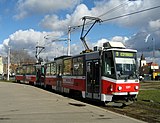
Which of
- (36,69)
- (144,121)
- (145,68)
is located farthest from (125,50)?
(145,68)

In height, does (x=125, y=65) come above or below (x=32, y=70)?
below

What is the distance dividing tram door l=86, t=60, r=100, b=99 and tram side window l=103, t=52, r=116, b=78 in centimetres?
70

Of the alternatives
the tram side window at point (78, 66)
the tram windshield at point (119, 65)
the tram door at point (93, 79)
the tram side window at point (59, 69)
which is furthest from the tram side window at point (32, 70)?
the tram windshield at point (119, 65)

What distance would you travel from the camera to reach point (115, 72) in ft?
57.6

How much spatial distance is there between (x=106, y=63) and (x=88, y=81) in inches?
97.3

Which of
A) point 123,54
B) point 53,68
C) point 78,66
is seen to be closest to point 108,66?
point 123,54

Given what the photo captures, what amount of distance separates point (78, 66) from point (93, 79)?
3.28 m

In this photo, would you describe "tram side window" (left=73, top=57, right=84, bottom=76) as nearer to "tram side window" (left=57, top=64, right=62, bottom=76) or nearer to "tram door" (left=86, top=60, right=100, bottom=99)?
"tram door" (left=86, top=60, right=100, bottom=99)

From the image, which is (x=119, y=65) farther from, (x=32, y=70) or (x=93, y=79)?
(x=32, y=70)

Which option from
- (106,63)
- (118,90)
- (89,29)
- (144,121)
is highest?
(89,29)

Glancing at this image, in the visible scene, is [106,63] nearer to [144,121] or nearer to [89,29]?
[144,121]

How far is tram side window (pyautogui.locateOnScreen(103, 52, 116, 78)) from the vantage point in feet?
58.2

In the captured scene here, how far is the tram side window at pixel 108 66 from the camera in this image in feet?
58.2

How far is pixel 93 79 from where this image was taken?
19.4 metres
